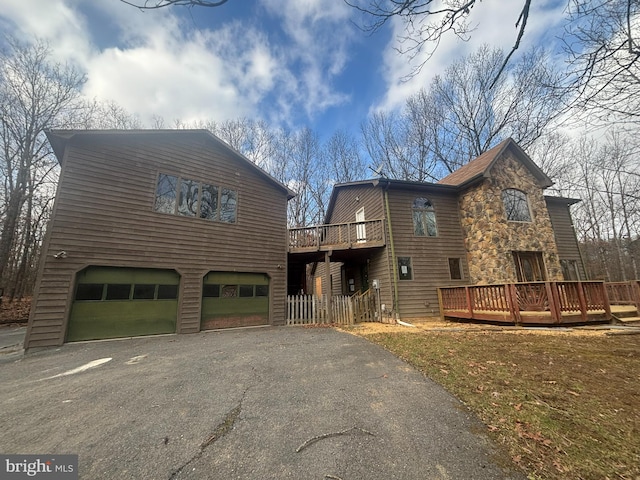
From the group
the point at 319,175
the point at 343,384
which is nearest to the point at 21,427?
the point at 343,384

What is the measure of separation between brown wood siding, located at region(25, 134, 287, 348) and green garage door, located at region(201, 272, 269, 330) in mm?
297

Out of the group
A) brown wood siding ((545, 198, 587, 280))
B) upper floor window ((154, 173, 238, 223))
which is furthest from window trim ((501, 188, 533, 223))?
upper floor window ((154, 173, 238, 223))

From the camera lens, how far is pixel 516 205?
11.9 meters

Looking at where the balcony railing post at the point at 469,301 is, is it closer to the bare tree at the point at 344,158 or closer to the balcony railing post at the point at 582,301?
the balcony railing post at the point at 582,301

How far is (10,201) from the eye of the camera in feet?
49.3

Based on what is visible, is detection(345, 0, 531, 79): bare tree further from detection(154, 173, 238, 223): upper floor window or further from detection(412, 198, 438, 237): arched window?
detection(412, 198, 438, 237): arched window

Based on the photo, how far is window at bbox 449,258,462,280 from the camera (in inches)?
464

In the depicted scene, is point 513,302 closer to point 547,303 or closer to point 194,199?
point 547,303

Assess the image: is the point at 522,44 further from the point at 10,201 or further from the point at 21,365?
the point at 10,201

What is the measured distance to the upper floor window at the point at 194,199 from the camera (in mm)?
8852

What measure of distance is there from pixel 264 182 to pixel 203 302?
18.5 ft

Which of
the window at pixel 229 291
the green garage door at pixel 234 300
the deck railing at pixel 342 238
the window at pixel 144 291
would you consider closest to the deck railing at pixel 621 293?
the deck railing at pixel 342 238

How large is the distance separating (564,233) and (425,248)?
9.46 m

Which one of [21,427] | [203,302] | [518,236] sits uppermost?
[518,236]
